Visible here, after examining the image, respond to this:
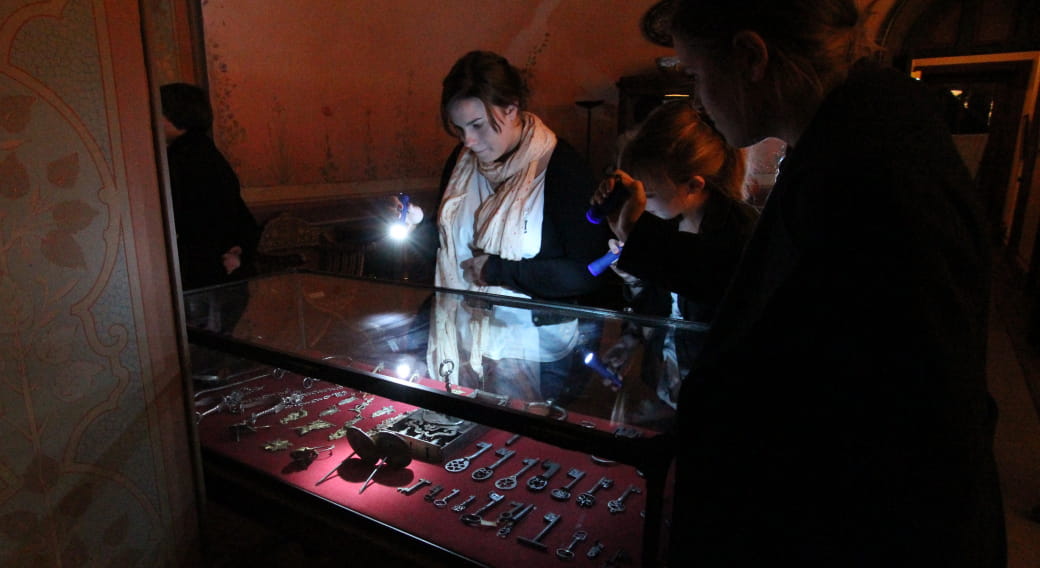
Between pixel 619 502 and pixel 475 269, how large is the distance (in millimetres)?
1139

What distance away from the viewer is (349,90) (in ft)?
15.2

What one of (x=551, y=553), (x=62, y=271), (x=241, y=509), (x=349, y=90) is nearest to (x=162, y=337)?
(x=62, y=271)

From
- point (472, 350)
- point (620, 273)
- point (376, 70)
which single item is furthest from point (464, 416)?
point (376, 70)

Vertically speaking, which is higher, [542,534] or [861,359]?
[861,359]

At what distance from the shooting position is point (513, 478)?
132 centimetres

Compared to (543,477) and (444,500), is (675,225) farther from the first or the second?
(444,500)

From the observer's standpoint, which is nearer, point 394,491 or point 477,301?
point 394,491

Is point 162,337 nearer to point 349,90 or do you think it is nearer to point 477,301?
point 477,301

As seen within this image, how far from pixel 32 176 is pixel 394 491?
877 millimetres

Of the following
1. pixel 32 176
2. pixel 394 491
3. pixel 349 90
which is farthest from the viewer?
pixel 349 90

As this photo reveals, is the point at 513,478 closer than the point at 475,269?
Yes

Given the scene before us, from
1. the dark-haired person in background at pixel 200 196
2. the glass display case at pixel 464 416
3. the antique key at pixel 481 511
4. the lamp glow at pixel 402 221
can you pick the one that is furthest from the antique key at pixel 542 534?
the dark-haired person in background at pixel 200 196

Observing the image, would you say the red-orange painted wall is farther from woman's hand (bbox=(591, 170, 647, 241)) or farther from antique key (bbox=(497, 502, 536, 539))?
antique key (bbox=(497, 502, 536, 539))

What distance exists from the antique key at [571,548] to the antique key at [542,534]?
33mm
